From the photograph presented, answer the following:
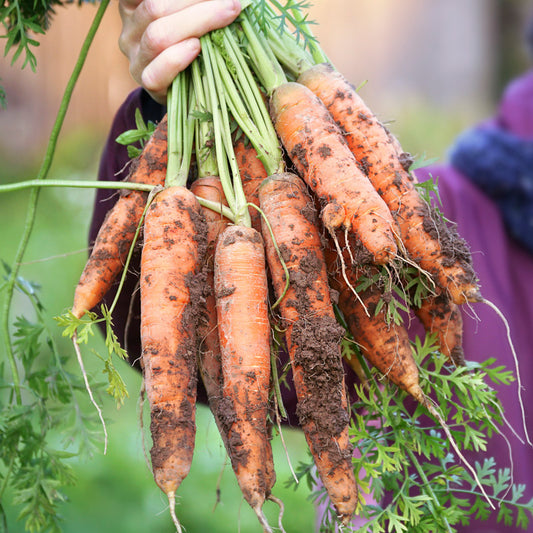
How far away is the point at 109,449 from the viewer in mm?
2652

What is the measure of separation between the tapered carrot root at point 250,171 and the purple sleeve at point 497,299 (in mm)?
816

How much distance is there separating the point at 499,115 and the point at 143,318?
5.66 feet

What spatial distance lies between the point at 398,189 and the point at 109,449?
213 centimetres

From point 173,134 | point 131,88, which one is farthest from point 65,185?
point 131,88

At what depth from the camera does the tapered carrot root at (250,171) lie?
110 centimetres

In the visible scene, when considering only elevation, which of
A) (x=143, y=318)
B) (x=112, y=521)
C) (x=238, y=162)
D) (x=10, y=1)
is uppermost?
(x=10, y=1)

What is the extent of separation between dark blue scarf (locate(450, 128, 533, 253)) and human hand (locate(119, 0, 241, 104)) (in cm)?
121

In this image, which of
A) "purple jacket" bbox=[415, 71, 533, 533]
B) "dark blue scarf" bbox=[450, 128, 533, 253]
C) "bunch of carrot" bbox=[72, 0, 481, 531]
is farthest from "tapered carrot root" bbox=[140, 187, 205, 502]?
"dark blue scarf" bbox=[450, 128, 533, 253]

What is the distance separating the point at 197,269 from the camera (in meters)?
1.04

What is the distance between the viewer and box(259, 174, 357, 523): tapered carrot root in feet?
3.10

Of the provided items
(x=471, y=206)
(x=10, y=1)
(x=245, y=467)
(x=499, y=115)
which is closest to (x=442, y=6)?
(x=499, y=115)

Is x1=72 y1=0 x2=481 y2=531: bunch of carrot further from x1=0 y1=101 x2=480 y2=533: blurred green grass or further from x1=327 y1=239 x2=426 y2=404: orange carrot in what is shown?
x1=0 y1=101 x2=480 y2=533: blurred green grass

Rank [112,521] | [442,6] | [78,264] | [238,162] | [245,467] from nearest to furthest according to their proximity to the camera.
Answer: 1. [245,467]
2. [238,162]
3. [112,521]
4. [78,264]
5. [442,6]

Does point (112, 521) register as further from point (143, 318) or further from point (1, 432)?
point (143, 318)
